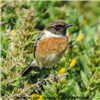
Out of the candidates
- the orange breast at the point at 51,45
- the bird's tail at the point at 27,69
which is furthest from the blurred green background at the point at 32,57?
the orange breast at the point at 51,45

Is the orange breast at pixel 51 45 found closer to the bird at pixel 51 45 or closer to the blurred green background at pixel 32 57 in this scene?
the bird at pixel 51 45

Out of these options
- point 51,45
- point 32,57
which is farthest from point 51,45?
point 32,57

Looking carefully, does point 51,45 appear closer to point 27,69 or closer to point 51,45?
point 51,45

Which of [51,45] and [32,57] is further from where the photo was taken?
[32,57]

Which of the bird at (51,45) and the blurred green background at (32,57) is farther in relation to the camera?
the bird at (51,45)

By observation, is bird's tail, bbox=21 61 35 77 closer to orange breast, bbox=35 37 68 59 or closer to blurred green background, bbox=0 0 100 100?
blurred green background, bbox=0 0 100 100

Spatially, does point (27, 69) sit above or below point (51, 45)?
below

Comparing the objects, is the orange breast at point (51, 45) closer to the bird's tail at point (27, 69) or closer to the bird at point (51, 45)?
the bird at point (51, 45)

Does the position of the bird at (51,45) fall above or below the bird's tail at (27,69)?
above
